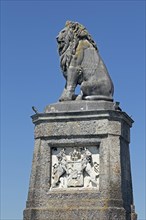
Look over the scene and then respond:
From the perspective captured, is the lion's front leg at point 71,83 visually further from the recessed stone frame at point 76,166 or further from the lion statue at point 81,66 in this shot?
the recessed stone frame at point 76,166

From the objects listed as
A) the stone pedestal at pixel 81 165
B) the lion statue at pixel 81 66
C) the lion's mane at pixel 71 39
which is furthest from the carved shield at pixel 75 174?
the lion's mane at pixel 71 39

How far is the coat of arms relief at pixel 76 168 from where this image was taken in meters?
13.1

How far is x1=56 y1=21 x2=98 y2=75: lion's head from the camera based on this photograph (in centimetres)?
1459

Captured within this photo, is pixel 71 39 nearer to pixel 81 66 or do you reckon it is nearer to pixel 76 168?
pixel 81 66

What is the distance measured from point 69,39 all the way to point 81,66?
34.3 inches

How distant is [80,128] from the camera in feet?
44.1

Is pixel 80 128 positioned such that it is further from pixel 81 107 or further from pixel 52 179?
pixel 52 179

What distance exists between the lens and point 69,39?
48.0 feet

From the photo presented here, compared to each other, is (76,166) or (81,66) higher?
(81,66)

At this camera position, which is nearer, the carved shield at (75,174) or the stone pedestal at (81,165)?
the stone pedestal at (81,165)

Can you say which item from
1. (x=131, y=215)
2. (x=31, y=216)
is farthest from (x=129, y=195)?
(x=31, y=216)

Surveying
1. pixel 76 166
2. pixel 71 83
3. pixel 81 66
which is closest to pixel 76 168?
pixel 76 166

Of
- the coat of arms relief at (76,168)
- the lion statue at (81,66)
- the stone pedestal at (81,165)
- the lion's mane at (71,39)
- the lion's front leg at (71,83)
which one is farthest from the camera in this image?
the lion's mane at (71,39)

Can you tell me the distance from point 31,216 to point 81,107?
307 centimetres
